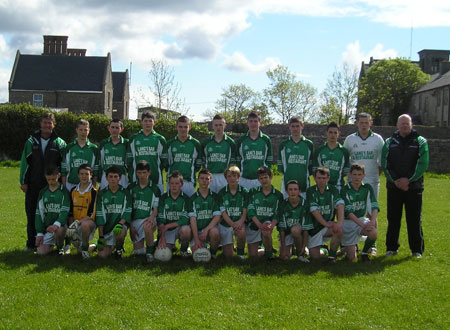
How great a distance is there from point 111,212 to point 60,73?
131ft

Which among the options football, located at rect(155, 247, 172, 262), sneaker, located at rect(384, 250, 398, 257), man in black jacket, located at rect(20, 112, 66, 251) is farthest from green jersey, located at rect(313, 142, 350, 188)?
man in black jacket, located at rect(20, 112, 66, 251)

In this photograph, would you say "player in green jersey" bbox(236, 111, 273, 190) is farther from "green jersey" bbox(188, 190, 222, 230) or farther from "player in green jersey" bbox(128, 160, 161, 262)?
"player in green jersey" bbox(128, 160, 161, 262)

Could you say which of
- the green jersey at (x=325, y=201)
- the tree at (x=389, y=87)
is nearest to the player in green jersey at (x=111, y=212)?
the green jersey at (x=325, y=201)

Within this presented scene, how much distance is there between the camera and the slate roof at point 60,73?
41000 mm

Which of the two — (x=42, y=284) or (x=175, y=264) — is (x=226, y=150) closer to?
(x=175, y=264)

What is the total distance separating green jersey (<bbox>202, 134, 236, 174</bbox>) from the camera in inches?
260

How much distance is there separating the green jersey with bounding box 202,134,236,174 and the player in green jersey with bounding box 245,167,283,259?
78 centimetres

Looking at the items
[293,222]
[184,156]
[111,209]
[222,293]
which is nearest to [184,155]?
[184,156]

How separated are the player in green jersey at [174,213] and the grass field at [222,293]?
430 mm

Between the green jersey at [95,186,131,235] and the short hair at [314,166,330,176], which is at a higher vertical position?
the short hair at [314,166,330,176]

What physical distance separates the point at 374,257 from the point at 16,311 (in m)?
4.53

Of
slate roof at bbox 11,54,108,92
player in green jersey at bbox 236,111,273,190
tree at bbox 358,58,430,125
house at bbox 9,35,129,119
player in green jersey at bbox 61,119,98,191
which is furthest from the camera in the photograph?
tree at bbox 358,58,430,125

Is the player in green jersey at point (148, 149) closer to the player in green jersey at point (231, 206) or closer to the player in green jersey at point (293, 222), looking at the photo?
the player in green jersey at point (231, 206)

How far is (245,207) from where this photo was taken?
5988 millimetres
